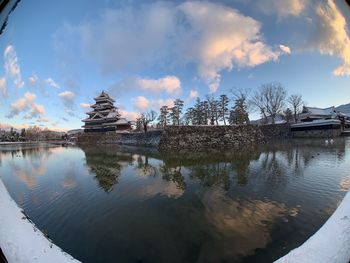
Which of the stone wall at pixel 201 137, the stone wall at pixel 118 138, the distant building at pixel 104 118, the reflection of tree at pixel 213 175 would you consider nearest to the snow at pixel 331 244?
the reflection of tree at pixel 213 175

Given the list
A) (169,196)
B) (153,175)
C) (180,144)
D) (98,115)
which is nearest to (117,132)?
(98,115)

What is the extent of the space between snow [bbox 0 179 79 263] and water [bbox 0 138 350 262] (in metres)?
2.94

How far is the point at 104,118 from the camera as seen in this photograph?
4319 centimetres

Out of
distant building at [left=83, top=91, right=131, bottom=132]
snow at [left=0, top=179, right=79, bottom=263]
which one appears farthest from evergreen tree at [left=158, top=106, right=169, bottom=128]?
snow at [left=0, top=179, right=79, bottom=263]

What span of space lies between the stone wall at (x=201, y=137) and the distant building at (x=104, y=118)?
20343 mm

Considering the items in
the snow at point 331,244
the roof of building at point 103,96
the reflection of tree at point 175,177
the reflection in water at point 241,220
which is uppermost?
the roof of building at point 103,96

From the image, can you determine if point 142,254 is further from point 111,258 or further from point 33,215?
point 33,215

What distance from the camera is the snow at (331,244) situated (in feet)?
3.80

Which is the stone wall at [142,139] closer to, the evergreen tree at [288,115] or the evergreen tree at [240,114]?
the evergreen tree at [240,114]

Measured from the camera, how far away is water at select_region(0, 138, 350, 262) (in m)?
4.23

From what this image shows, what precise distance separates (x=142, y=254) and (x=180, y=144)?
66.7 feet

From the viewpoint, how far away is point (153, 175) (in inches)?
444

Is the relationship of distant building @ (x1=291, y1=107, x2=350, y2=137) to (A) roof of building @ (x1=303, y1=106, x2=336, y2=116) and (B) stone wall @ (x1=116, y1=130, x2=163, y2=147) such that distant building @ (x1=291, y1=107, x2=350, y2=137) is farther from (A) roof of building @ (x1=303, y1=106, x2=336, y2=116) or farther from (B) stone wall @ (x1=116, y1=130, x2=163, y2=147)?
(B) stone wall @ (x1=116, y1=130, x2=163, y2=147)

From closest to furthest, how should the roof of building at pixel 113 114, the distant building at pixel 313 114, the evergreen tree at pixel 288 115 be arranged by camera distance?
the distant building at pixel 313 114
the evergreen tree at pixel 288 115
the roof of building at pixel 113 114
